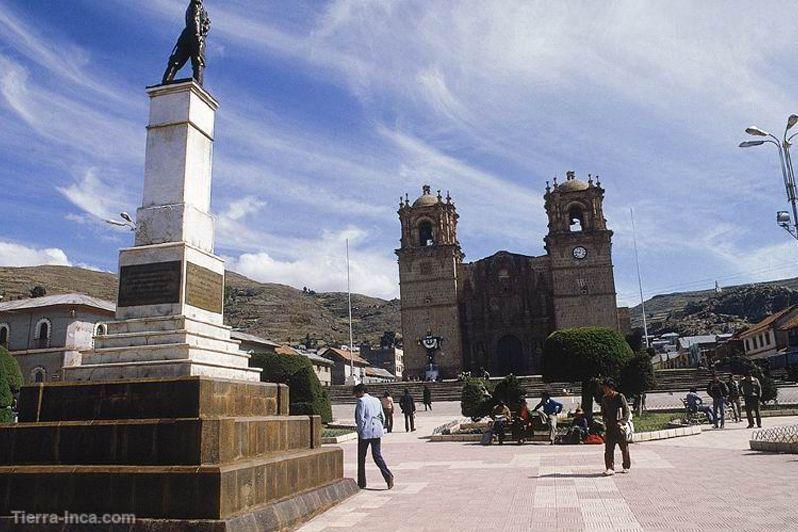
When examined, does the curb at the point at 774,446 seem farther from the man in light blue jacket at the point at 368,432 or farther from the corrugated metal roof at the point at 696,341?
the corrugated metal roof at the point at 696,341

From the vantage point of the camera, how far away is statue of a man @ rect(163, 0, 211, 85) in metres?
7.60

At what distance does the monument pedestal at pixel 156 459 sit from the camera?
483cm

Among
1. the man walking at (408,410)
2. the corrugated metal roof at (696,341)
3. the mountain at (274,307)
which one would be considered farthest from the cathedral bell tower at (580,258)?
the mountain at (274,307)

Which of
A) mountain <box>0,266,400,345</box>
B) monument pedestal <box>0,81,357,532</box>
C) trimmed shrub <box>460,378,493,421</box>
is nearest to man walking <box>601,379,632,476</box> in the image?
monument pedestal <box>0,81,357,532</box>

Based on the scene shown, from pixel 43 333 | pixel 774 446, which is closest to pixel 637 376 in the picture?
pixel 774 446

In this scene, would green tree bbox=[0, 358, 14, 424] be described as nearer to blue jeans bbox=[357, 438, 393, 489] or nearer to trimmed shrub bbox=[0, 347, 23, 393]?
trimmed shrub bbox=[0, 347, 23, 393]

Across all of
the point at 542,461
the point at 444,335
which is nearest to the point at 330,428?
the point at 542,461

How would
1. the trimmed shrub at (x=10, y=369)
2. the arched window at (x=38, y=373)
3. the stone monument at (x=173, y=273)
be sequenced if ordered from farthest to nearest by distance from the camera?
the arched window at (x=38, y=373)
the trimmed shrub at (x=10, y=369)
the stone monument at (x=173, y=273)

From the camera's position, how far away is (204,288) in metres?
6.82

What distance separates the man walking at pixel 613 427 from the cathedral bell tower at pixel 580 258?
40743mm

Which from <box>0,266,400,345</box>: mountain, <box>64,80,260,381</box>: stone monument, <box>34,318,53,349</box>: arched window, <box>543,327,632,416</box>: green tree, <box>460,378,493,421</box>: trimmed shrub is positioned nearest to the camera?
<box>64,80,260,381</box>: stone monument

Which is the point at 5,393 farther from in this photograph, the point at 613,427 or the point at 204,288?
the point at 613,427

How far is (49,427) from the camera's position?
217 inches

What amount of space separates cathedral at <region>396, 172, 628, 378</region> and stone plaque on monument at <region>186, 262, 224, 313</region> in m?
42.7
